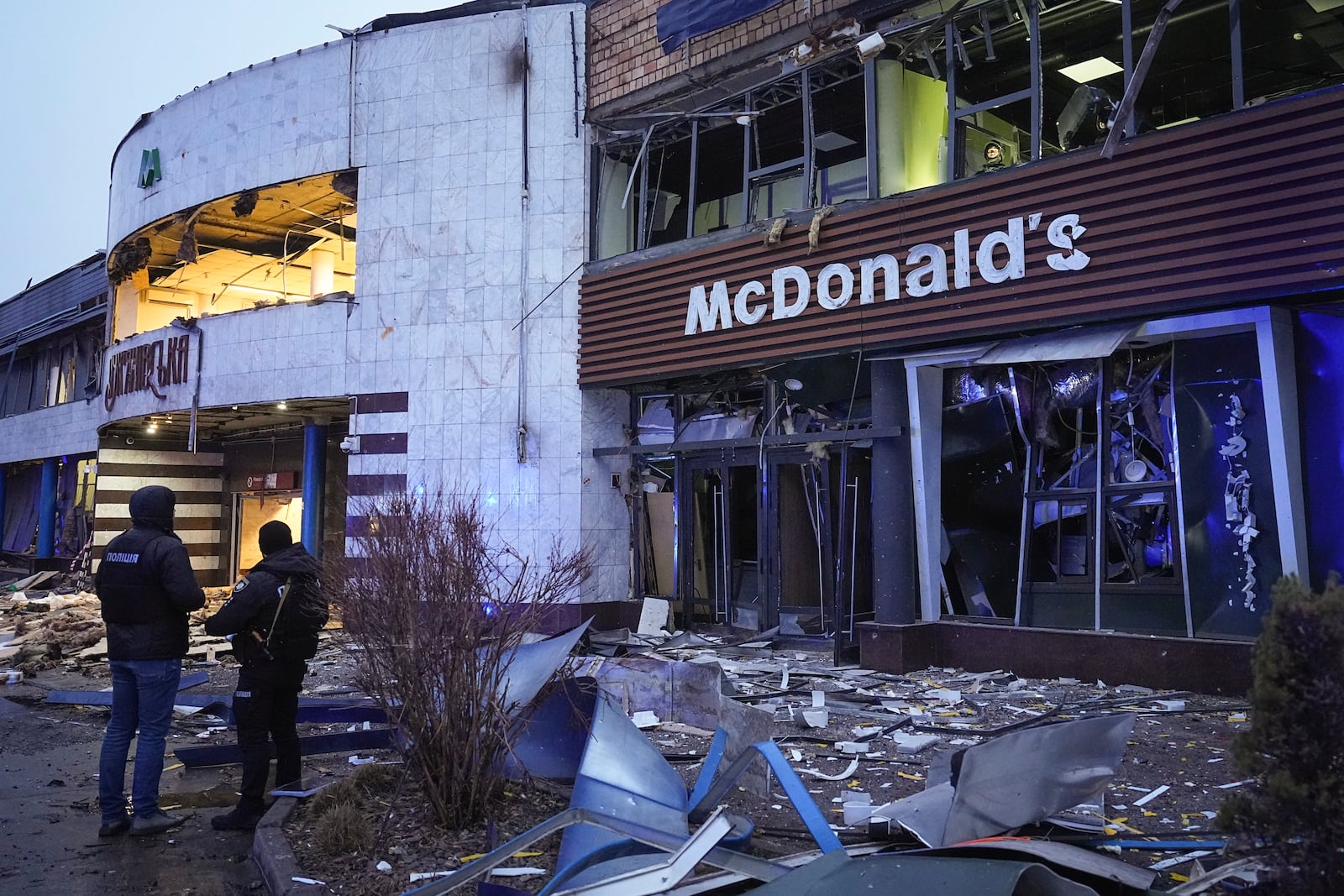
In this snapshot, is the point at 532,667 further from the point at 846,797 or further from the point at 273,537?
the point at 846,797

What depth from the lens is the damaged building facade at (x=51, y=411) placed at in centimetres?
2605

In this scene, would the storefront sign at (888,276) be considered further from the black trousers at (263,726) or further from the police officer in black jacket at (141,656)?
the police officer in black jacket at (141,656)

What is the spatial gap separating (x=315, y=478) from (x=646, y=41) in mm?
10483

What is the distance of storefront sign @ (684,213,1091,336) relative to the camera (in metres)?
9.89

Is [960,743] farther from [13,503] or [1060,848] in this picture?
[13,503]

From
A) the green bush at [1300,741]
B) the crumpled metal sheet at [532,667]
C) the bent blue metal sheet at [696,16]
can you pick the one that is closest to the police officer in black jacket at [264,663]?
the crumpled metal sheet at [532,667]

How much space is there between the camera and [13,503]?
31656mm

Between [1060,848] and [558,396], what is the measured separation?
1130 centimetres

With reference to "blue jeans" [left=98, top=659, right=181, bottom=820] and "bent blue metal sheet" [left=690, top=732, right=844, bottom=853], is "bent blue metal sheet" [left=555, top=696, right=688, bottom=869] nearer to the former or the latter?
"bent blue metal sheet" [left=690, top=732, right=844, bottom=853]

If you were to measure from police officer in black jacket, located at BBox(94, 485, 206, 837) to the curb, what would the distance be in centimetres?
71

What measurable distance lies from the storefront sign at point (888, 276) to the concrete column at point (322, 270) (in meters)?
11.2

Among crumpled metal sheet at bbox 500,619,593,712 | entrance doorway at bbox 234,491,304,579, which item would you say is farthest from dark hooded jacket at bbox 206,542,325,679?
entrance doorway at bbox 234,491,304,579

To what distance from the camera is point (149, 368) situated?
19.1 meters

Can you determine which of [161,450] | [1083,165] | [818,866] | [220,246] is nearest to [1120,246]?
[1083,165]
